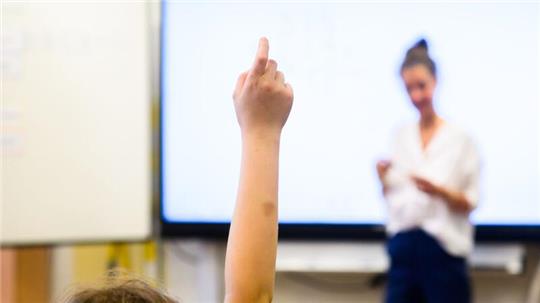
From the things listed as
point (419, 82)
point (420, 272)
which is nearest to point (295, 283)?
point (420, 272)

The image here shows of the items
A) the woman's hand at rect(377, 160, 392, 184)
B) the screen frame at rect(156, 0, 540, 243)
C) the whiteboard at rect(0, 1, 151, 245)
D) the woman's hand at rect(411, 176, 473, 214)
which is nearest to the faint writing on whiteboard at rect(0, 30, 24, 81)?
the whiteboard at rect(0, 1, 151, 245)

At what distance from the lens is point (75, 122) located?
259 centimetres

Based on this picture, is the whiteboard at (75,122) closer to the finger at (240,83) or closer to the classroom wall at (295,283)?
the classroom wall at (295,283)

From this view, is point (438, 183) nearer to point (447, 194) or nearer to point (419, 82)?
point (447, 194)

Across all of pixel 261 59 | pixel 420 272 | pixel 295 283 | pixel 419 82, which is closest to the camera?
pixel 261 59

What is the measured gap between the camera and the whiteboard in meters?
2.55

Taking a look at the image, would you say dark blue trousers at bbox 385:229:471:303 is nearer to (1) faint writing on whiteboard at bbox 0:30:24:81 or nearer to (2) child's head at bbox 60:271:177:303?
(1) faint writing on whiteboard at bbox 0:30:24:81

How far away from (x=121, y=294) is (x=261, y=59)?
0.80 ft

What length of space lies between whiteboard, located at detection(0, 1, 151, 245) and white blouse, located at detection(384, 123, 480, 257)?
0.82m

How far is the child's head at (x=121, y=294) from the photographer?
2.40ft

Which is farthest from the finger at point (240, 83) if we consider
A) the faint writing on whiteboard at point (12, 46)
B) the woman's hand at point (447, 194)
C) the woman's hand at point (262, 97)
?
the faint writing on whiteboard at point (12, 46)

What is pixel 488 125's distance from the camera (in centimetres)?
249

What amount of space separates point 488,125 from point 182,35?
3.25ft

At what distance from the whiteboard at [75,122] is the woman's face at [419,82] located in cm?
83
